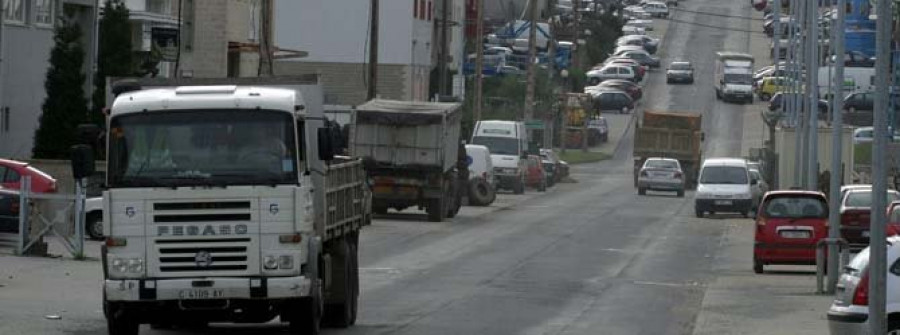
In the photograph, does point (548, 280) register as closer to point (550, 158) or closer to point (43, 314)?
point (43, 314)

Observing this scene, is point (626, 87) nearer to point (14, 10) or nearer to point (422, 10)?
point (422, 10)

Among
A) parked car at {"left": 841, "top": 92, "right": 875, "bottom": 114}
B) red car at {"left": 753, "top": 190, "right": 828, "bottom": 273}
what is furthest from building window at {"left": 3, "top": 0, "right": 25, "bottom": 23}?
parked car at {"left": 841, "top": 92, "right": 875, "bottom": 114}

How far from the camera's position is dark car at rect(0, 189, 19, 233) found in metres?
33.1

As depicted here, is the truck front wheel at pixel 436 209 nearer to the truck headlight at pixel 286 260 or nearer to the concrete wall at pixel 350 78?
the truck headlight at pixel 286 260

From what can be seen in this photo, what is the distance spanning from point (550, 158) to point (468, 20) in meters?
34.6

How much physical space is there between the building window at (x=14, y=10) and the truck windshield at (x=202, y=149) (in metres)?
31.8

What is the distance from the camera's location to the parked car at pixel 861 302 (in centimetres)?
1800

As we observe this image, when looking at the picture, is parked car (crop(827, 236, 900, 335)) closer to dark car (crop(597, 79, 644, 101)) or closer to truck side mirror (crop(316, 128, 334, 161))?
truck side mirror (crop(316, 128, 334, 161))

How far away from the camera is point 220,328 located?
74.1ft

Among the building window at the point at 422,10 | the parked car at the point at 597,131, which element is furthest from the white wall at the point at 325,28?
the parked car at the point at 597,131

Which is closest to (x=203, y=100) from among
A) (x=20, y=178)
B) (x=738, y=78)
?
(x=20, y=178)

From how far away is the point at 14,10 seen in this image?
51531 mm

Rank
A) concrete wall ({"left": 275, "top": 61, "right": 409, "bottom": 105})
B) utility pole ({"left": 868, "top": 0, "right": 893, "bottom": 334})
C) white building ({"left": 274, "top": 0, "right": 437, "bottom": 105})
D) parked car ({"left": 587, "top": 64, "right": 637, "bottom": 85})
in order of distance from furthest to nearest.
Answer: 1. parked car ({"left": 587, "top": 64, "right": 637, "bottom": 85})
2. white building ({"left": 274, "top": 0, "right": 437, "bottom": 105})
3. concrete wall ({"left": 275, "top": 61, "right": 409, "bottom": 105})
4. utility pole ({"left": 868, "top": 0, "right": 893, "bottom": 334})

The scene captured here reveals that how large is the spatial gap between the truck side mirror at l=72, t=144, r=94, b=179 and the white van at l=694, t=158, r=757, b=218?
39.2 m
